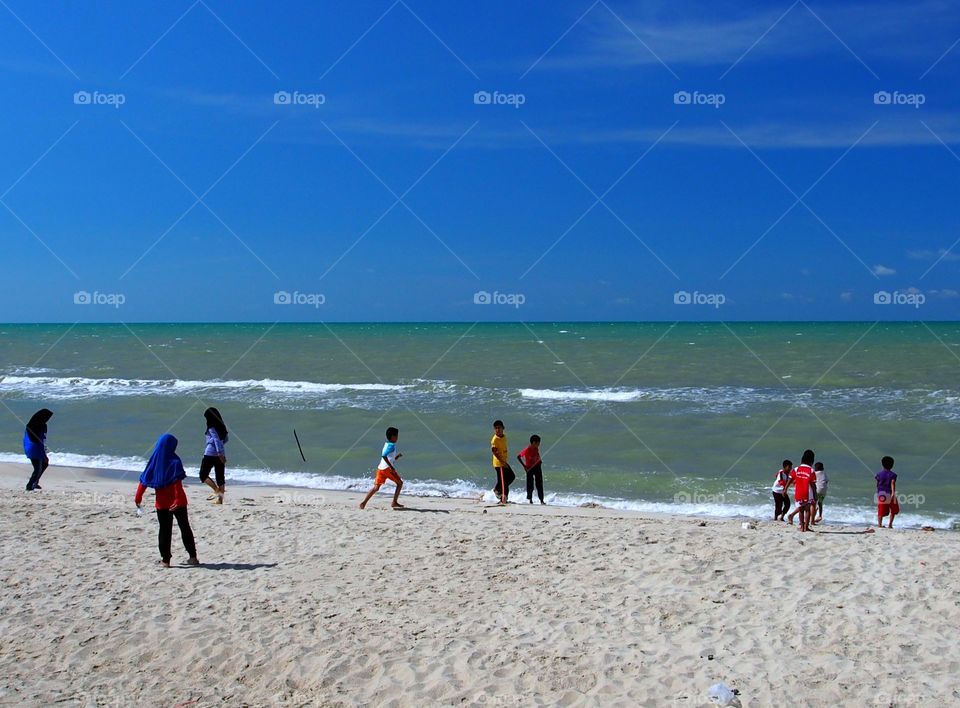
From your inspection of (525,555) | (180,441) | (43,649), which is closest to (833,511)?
(525,555)

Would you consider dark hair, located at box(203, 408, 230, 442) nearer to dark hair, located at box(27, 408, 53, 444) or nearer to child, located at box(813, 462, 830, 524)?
dark hair, located at box(27, 408, 53, 444)

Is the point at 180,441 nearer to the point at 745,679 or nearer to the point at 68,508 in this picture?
the point at 68,508

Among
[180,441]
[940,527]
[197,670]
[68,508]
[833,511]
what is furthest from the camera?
[180,441]

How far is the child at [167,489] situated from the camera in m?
8.08

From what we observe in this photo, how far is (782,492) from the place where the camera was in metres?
12.0

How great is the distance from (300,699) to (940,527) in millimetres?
10347

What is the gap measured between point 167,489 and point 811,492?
26.3 feet

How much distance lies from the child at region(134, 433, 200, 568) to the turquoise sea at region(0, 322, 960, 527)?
6.43 m

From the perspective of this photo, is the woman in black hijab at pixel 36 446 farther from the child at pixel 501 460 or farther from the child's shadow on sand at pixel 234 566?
the child at pixel 501 460

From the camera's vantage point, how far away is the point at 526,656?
6.26 metres

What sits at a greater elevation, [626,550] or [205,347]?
[205,347]

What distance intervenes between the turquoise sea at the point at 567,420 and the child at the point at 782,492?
796mm

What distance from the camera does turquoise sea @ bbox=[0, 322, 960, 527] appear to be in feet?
49.6

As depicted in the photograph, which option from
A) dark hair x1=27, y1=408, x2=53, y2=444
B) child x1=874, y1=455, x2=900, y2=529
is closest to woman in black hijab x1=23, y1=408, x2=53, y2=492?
dark hair x1=27, y1=408, x2=53, y2=444
